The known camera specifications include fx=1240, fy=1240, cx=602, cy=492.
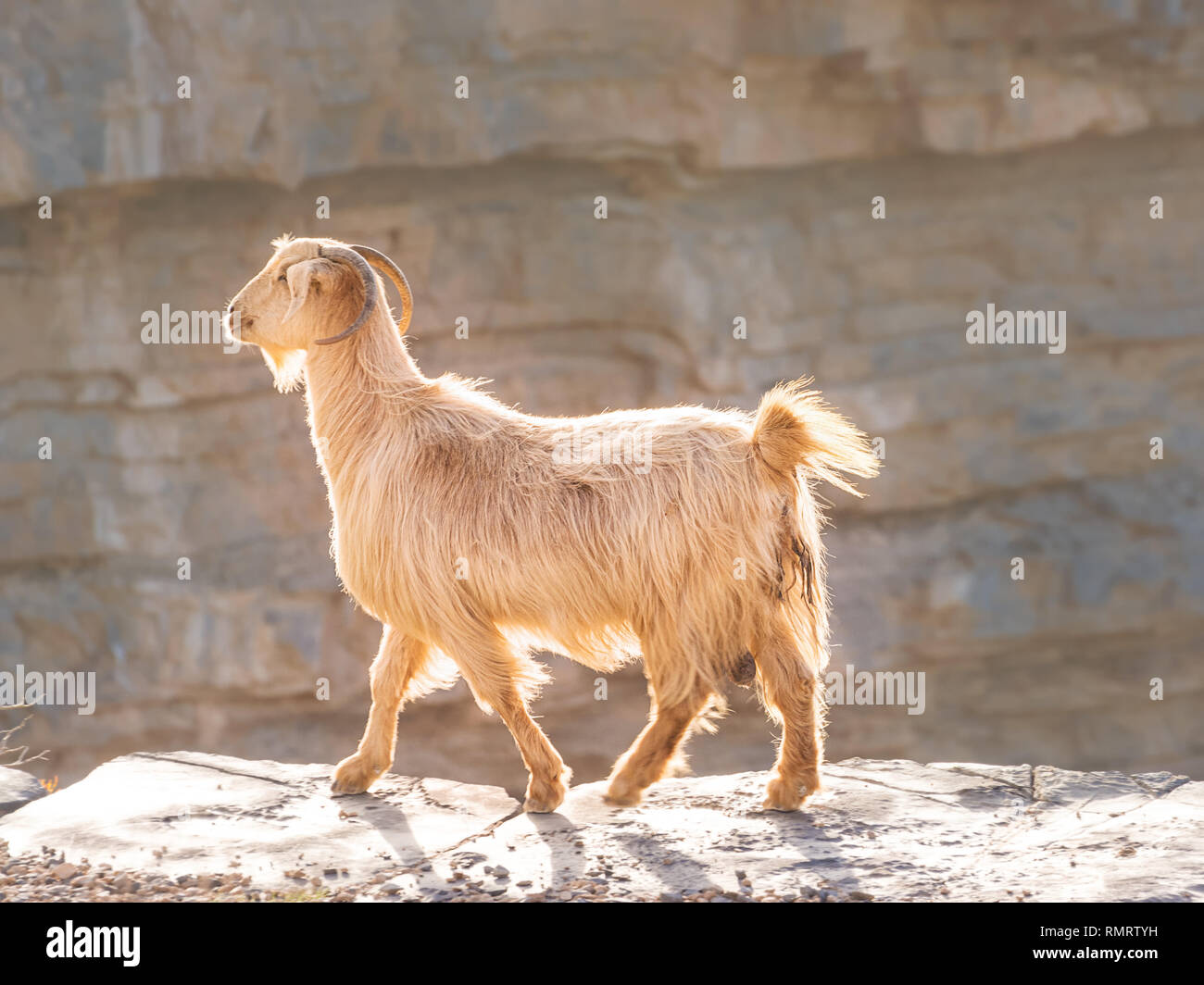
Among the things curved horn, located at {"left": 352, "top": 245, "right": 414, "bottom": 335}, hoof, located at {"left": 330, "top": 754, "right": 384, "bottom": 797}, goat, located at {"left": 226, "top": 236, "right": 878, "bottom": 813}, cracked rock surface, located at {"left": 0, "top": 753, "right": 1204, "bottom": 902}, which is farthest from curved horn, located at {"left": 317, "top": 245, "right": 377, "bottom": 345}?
cracked rock surface, located at {"left": 0, "top": 753, "right": 1204, "bottom": 902}

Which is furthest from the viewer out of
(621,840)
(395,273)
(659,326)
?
(659,326)

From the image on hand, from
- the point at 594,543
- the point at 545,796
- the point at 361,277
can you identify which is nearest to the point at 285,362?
the point at 361,277

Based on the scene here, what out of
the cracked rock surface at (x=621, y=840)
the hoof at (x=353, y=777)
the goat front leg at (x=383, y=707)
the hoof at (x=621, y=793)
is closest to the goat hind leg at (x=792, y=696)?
the cracked rock surface at (x=621, y=840)

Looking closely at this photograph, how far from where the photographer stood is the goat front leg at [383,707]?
543 centimetres

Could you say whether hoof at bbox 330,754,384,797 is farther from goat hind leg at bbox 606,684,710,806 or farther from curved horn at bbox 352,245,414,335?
curved horn at bbox 352,245,414,335

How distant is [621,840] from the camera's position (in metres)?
4.74

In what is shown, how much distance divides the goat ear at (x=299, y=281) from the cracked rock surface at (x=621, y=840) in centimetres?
215

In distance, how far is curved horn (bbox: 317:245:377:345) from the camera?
17.2 feet

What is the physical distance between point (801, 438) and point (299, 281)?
7.38 ft

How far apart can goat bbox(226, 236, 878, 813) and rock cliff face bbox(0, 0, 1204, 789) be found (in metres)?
9.17

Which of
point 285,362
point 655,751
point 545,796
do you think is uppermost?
point 285,362

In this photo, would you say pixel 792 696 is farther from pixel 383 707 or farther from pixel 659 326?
pixel 659 326

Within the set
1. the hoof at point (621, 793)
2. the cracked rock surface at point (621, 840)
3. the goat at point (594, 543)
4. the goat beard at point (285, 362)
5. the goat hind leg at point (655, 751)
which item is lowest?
the cracked rock surface at point (621, 840)

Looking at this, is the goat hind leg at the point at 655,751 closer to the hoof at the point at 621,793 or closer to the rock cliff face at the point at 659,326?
the hoof at the point at 621,793
